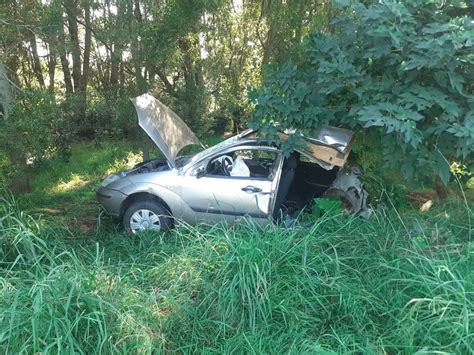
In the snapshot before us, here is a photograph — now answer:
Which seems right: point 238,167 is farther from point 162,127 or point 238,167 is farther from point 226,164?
point 162,127

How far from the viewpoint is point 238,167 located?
587cm

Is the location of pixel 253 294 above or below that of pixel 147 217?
above

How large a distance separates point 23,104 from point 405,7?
5.30 metres

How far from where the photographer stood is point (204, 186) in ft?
18.5

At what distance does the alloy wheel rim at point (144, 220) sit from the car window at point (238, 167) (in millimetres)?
946

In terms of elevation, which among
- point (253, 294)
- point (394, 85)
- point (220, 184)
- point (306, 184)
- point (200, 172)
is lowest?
point (306, 184)

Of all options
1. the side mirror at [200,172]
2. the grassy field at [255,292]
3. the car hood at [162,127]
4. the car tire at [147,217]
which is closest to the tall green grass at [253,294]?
the grassy field at [255,292]

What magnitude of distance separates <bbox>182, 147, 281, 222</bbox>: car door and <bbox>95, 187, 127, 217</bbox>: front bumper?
0.94m

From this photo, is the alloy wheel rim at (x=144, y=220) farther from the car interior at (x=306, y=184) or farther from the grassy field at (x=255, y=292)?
the car interior at (x=306, y=184)

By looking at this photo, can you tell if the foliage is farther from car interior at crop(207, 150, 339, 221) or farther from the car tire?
the car tire

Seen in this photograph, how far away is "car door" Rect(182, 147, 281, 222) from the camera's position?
5462 millimetres

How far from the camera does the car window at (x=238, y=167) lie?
5764 millimetres

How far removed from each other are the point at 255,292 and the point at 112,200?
3.15 meters

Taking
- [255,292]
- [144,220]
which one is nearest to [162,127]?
[144,220]
